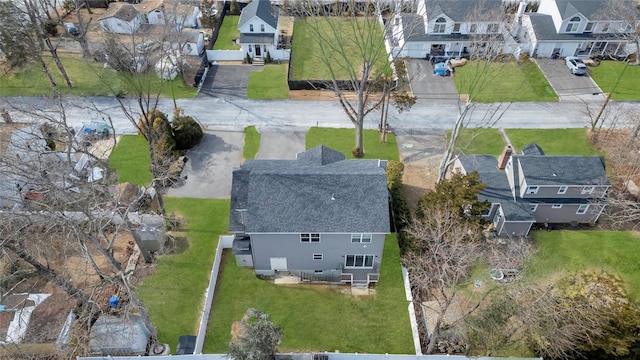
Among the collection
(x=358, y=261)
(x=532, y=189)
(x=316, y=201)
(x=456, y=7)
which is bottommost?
(x=358, y=261)

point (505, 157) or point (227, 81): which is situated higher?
point (505, 157)

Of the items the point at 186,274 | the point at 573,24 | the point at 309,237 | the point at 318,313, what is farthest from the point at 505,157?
the point at 573,24

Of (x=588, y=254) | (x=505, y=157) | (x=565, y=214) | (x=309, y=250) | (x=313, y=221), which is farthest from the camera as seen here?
(x=505, y=157)

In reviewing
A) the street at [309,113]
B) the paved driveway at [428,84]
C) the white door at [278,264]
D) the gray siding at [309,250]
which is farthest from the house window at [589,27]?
the white door at [278,264]

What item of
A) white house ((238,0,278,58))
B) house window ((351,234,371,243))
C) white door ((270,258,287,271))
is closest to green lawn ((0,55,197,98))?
white house ((238,0,278,58))

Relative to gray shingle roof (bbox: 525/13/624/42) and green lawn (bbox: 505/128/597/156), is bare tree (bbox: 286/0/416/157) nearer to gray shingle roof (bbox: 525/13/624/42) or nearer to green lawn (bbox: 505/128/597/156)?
green lawn (bbox: 505/128/597/156)

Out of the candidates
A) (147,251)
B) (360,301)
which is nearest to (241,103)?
(147,251)

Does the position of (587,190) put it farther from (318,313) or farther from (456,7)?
(456,7)
